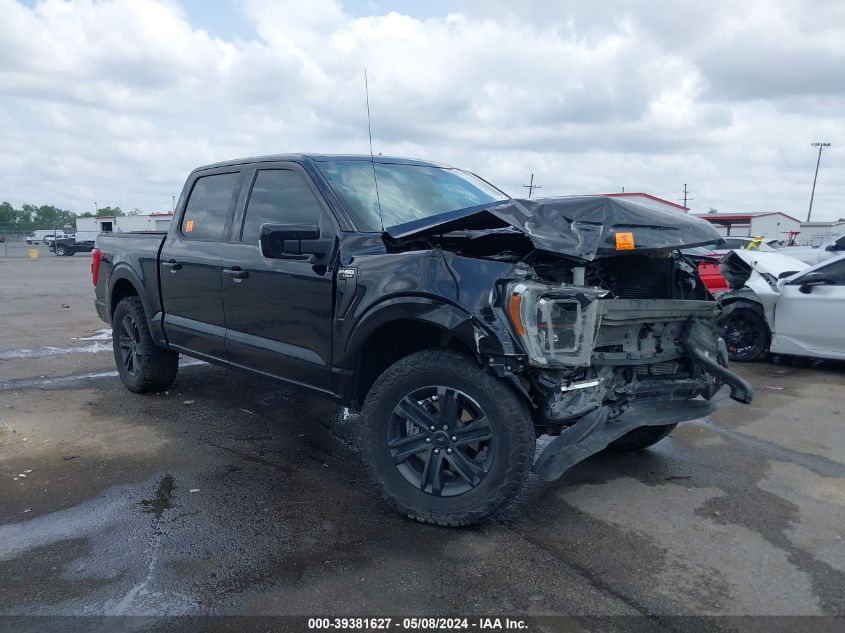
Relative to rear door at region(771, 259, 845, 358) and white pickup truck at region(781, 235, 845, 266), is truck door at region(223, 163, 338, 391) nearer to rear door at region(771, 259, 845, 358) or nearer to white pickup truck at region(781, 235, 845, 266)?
rear door at region(771, 259, 845, 358)

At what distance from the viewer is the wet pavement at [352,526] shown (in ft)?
9.84

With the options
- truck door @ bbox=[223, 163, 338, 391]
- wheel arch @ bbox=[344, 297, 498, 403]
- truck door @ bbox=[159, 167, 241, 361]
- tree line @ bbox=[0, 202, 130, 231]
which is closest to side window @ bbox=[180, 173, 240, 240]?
truck door @ bbox=[159, 167, 241, 361]

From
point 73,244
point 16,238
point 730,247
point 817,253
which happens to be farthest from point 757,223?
point 16,238

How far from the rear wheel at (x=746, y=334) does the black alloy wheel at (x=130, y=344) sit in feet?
21.8

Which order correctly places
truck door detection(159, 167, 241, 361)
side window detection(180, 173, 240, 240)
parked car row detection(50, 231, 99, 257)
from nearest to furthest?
1. truck door detection(159, 167, 241, 361)
2. side window detection(180, 173, 240, 240)
3. parked car row detection(50, 231, 99, 257)

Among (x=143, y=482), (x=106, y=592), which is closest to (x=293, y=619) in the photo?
(x=106, y=592)

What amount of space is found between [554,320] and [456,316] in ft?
1.56

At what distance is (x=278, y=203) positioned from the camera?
4.66m

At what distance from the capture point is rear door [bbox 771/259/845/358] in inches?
300

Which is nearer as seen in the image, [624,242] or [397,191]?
[624,242]

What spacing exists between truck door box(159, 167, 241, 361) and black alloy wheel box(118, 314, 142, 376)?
2.39ft

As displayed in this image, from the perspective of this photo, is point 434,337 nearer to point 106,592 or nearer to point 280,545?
point 280,545

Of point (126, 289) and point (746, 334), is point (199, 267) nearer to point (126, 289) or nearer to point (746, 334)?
point (126, 289)

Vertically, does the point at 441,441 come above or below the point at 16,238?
above
